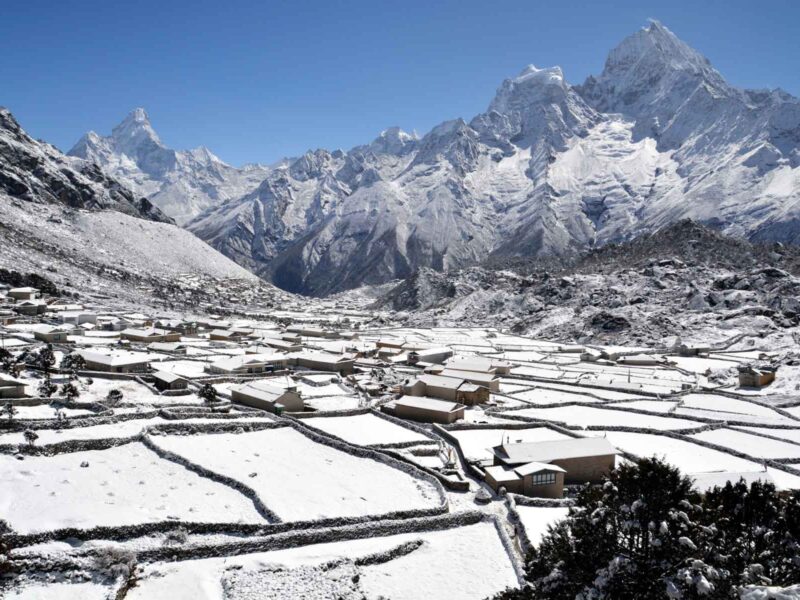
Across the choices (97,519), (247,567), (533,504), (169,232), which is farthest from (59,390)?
(169,232)

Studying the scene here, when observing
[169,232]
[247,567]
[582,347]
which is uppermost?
[169,232]

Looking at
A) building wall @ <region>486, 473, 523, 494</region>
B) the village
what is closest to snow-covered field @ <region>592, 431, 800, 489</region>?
the village

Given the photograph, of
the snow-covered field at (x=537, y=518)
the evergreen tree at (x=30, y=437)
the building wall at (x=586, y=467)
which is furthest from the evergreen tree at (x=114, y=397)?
the building wall at (x=586, y=467)

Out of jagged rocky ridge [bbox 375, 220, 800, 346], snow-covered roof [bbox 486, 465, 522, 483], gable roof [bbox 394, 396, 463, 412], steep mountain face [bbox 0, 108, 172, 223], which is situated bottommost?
snow-covered roof [bbox 486, 465, 522, 483]

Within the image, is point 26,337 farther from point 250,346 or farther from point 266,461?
point 266,461

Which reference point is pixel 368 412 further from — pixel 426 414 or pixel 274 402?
pixel 274 402

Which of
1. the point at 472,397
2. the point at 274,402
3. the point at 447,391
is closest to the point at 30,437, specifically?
the point at 274,402

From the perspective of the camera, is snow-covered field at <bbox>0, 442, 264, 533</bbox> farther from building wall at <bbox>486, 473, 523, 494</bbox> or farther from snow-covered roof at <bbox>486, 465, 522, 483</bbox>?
snow-covered roof at <bbox>486, 465, 522, 483</bbox>
